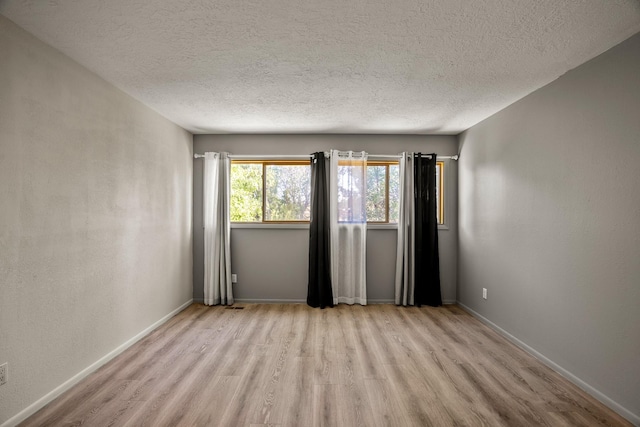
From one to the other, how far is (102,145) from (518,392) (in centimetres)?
365

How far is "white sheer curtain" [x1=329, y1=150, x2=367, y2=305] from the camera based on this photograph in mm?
4438

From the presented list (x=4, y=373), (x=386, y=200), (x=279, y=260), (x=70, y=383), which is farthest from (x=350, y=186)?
(x=4, y=373)

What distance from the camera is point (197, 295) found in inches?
179

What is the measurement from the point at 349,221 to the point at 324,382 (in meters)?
2.41

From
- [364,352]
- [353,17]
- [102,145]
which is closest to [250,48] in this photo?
[353,17]

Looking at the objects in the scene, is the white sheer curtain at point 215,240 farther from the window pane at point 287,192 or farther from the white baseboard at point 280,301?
the window pane at point 287,192

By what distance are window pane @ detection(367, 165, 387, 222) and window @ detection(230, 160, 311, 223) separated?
0.86 m

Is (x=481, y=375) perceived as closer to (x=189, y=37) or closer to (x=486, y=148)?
(x=486, y=148)

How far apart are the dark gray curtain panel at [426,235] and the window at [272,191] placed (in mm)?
1514

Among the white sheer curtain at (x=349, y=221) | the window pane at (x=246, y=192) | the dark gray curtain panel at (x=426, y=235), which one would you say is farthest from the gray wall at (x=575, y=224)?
the window pane at (x=246, y=192)

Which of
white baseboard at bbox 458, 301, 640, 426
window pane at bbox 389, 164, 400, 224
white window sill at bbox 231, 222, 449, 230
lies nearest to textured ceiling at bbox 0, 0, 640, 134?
window pane at bbox 389, 164, 400, 224

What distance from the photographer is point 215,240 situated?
4410mm

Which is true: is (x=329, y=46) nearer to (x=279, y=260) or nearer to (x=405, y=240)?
(x=405, y=240)

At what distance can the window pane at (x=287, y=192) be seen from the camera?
4.61m
